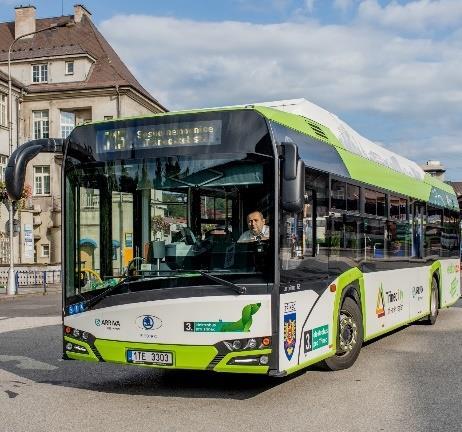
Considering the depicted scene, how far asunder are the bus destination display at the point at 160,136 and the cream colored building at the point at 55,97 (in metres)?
42.1

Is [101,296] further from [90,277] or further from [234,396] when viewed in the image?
[234,396]

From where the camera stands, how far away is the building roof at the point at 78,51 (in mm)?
50531

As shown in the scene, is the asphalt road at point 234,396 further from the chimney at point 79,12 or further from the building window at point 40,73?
the chimney at point 79,12

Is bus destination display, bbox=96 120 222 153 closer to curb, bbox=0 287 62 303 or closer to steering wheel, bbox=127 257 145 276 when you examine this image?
steering wheel, bbox=127 257 145 276

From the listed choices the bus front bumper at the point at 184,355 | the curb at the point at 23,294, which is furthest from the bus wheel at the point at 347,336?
the curb at the point at 23,294

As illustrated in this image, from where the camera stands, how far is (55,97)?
50.9 meters

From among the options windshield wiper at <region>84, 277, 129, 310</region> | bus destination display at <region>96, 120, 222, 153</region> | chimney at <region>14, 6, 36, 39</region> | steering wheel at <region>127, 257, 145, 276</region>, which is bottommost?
windshield wiper at <region>84, 277, 129, 310</region>

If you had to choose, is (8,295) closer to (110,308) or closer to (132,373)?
(132,373)

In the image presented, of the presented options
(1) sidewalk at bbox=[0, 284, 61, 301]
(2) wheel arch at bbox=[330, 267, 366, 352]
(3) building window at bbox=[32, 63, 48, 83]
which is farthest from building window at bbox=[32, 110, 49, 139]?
(2) wheel arch at bbox=[330, 267, 366, 352]

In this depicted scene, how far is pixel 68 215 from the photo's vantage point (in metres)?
8.04

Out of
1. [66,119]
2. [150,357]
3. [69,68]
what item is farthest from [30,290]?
[150,357]

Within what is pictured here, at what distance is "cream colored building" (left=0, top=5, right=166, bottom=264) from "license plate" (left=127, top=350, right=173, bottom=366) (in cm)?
4286

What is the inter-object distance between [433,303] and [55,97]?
1621 inches

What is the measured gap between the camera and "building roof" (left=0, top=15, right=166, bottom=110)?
50.5m
